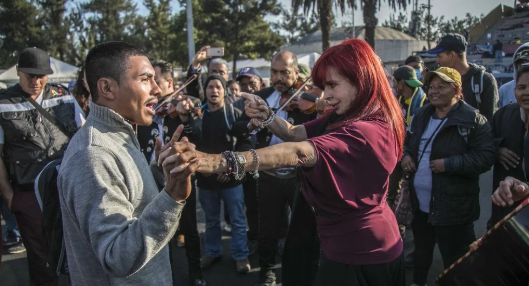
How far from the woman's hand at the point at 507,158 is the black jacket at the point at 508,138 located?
3 centimetres

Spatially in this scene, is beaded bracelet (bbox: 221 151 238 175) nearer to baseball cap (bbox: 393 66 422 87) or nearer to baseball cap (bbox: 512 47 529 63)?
baseball cap (bbox: 512 47 529 63)

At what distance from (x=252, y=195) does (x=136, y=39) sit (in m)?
37.8

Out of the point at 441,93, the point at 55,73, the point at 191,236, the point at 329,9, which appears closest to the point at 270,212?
the point at 191,236

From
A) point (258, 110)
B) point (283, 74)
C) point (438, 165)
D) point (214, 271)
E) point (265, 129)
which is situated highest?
point (283, 74)

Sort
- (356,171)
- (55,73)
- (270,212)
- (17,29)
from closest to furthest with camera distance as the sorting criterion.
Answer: (356,171) < (270,212) < (55,73) < (17,29)

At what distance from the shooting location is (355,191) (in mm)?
1796

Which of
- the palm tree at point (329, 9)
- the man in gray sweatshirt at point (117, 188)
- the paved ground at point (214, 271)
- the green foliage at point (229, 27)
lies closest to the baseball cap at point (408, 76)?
the paved ground at point (214, 271)

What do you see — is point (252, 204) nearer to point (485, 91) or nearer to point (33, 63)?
point (33, 63)

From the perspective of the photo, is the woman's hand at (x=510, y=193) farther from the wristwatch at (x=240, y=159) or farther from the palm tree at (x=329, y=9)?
the palm tree at (x=329, y=9)

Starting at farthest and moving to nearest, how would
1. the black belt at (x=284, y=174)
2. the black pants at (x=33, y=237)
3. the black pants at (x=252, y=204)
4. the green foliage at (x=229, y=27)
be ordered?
the green foliage at (x=229, y=27) < the black pants at (x=252, y=204) < the black belt at (x=284, y=174) < the black pants at (x=33, y=237)

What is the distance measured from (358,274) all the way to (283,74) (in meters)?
2.32

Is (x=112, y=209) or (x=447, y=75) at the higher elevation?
(x=447, y=75)

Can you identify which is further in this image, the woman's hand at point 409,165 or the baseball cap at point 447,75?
the woman's hand at point 409,165

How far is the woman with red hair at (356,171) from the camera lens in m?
1.70
